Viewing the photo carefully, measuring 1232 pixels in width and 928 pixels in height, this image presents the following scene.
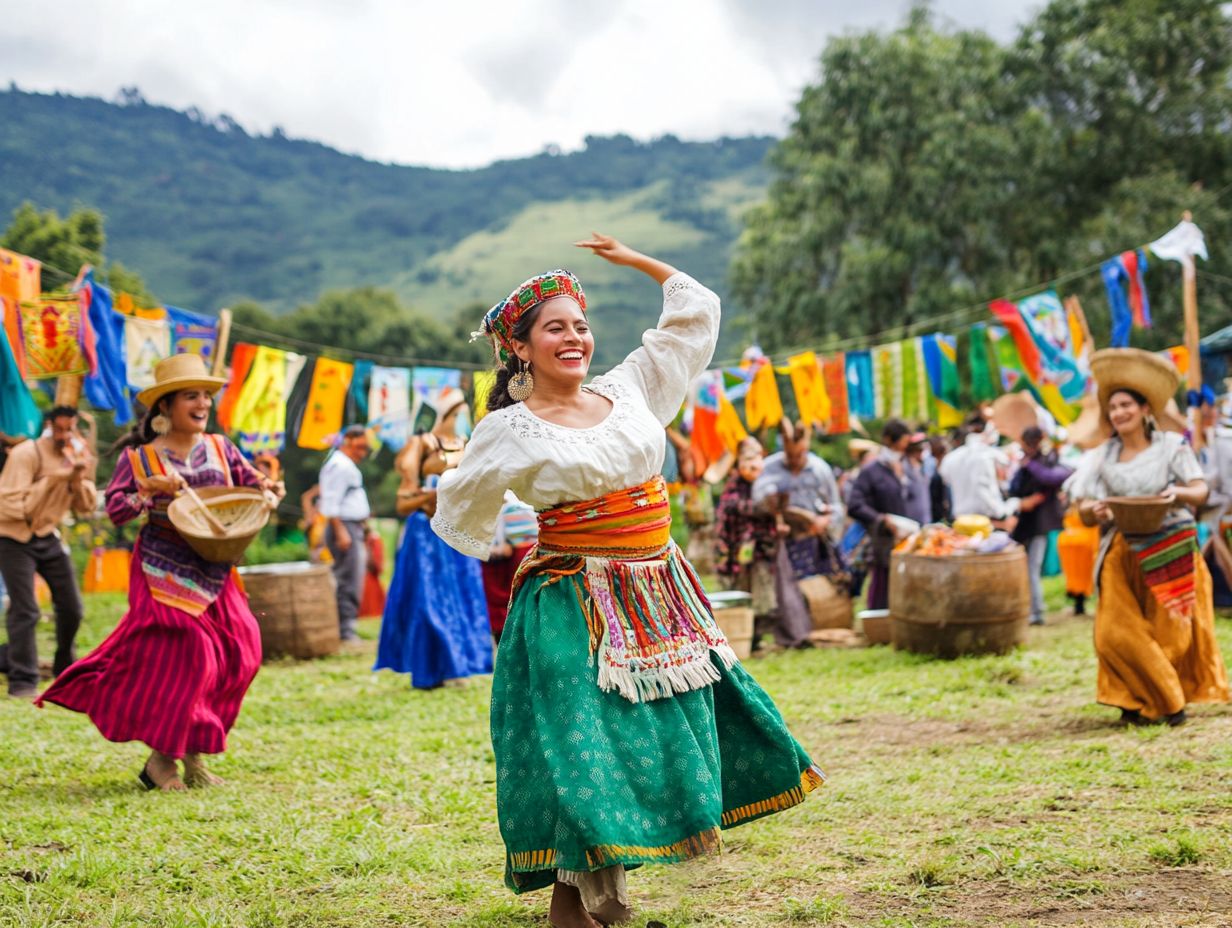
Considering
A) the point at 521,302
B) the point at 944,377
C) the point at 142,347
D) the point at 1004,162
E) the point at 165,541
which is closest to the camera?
the point at 521,302

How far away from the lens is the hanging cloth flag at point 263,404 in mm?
11359

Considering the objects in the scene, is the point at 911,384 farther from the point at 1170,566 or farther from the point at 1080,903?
the point at 1080,903

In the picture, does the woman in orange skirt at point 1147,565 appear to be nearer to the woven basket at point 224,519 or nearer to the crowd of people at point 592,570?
the crowd of people at point 592,570

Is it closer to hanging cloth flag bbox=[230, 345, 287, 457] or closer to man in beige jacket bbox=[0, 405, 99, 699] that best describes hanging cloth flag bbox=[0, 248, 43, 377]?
man in beige jacket bbox=[0, 405, 99, 699]

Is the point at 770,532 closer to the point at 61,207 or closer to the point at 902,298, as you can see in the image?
the point at 902,298

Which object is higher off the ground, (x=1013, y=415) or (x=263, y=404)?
(x=263, y=404)

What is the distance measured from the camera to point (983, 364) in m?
12.9

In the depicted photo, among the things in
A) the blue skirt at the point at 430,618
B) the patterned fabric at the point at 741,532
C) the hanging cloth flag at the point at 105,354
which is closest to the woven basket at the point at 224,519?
the blue skirt at the point at 430,618

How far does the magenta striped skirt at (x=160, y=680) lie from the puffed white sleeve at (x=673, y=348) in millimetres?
2713

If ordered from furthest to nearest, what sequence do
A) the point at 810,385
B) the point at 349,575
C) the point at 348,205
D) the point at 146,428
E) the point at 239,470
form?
the point at 348,205
the point at 810,385
the point at 349,575
the point at 239,470
the point at 146,428

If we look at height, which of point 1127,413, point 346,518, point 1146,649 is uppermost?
point 1127,413

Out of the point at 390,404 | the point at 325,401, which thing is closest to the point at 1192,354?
the point at 390,404

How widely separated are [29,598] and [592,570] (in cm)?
612

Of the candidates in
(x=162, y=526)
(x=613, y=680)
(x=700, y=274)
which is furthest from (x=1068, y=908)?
(x=700, y=274)
